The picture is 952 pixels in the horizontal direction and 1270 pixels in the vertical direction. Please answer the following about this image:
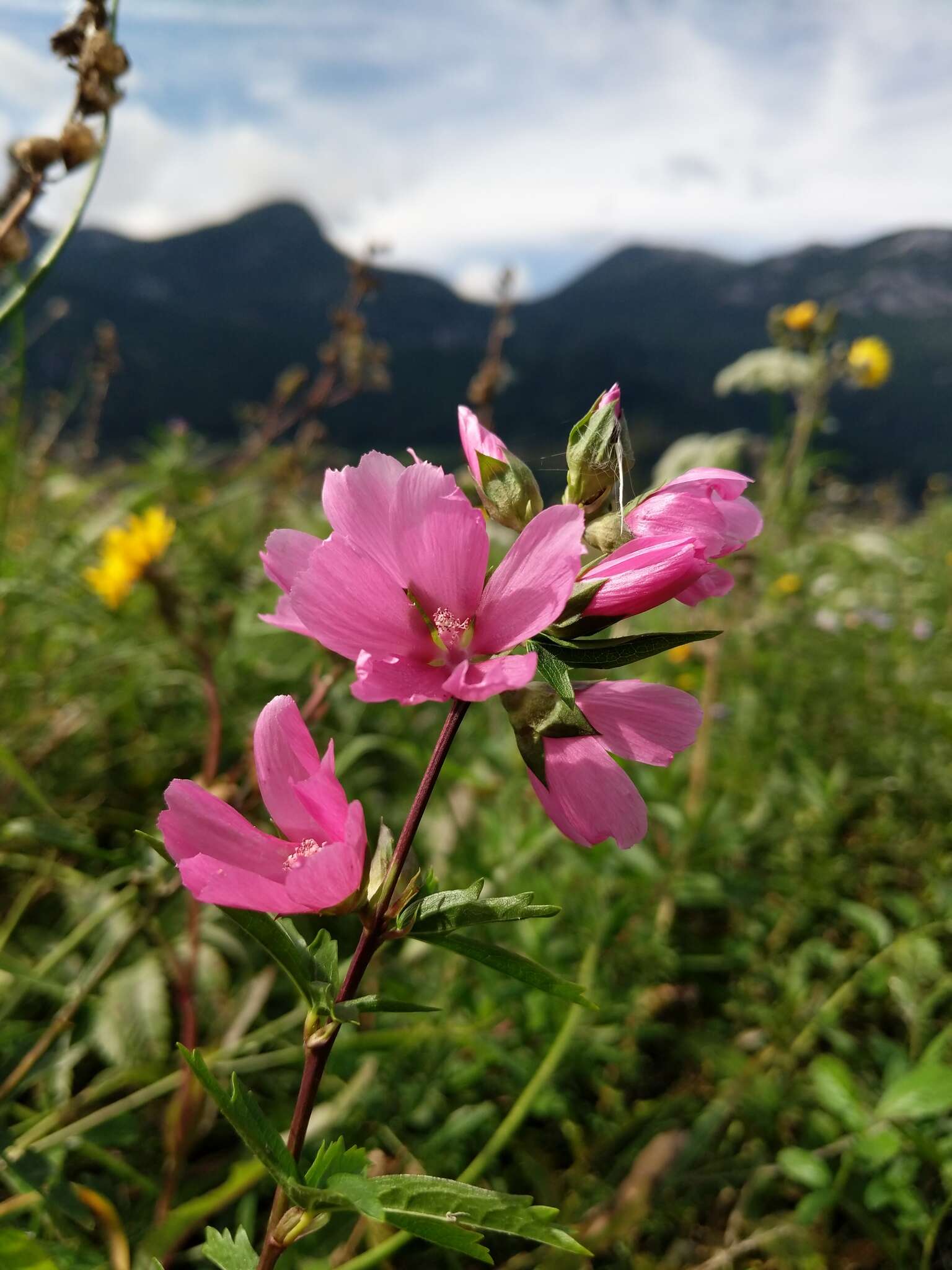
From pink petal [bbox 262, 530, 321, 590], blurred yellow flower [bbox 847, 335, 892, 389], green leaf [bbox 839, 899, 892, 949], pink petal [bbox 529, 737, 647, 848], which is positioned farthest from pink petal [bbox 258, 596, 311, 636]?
blurred yellow flower [bbox 847, 335, 892, 389]

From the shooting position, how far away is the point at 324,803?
58 centimetres

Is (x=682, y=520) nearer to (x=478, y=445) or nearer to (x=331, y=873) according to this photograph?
(x=478, y=445)

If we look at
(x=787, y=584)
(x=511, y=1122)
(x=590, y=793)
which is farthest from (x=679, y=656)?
(x=590, y=793)

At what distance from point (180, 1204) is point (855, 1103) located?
1.08 metres

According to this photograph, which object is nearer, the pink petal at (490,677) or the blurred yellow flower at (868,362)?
the pink petal at (490,677)

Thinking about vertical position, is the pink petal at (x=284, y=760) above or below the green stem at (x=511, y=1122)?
above

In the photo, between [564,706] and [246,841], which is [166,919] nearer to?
[246,841]

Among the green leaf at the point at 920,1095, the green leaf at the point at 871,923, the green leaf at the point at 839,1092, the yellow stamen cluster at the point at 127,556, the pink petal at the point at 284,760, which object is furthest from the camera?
the yellow stamen cluster at the point at 127,556

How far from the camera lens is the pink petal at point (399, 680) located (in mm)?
559

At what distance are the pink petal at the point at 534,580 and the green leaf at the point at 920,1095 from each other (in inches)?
42.8

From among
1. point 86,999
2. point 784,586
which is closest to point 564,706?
point 86,999

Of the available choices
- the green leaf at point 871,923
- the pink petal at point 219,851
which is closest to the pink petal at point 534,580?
the pink petal at point 219,851

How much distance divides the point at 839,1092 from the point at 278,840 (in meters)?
Answer: 1.24

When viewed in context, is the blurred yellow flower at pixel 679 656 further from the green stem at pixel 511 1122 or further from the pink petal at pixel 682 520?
the pink petal at pixel 682 520
